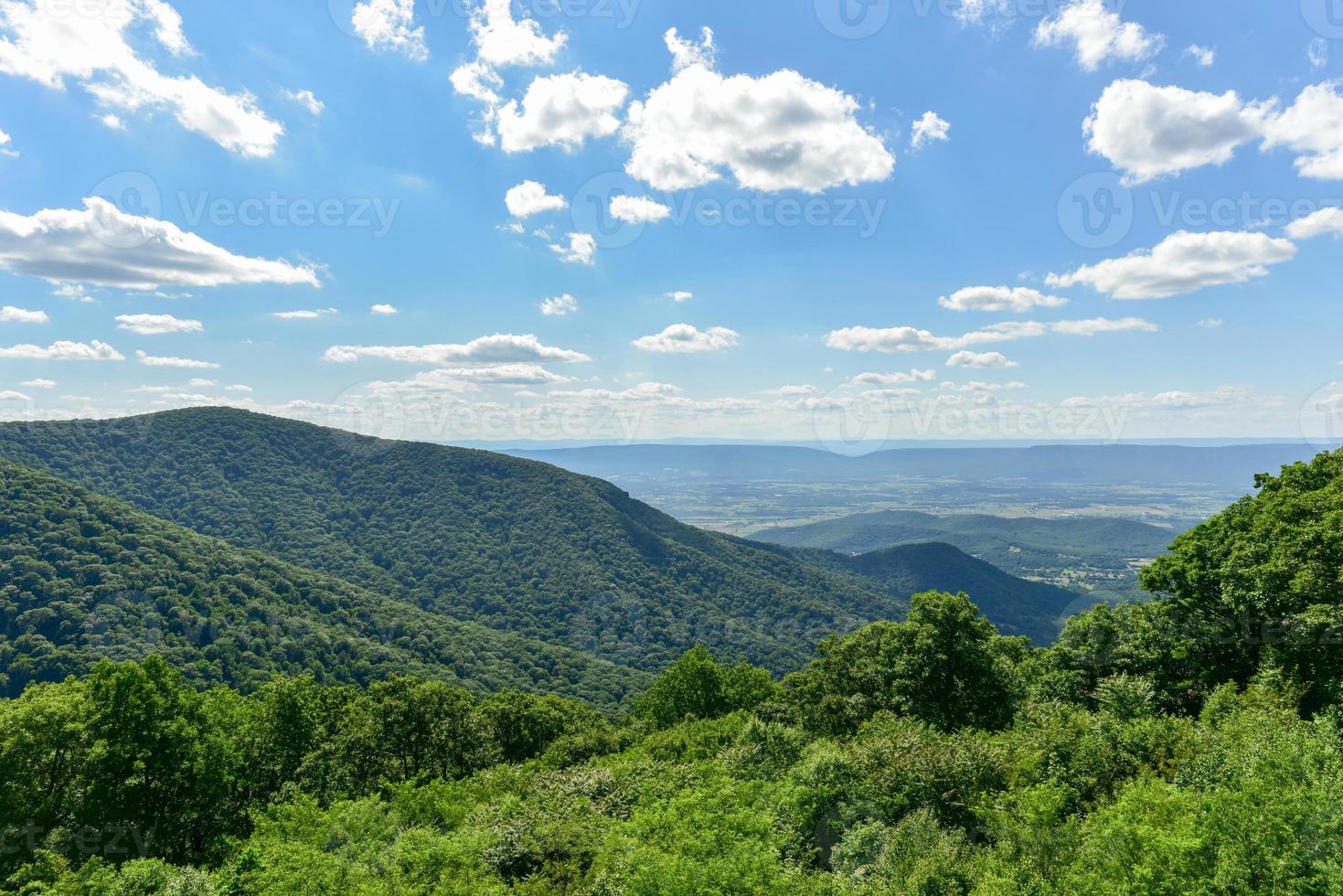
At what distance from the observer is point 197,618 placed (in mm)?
109812

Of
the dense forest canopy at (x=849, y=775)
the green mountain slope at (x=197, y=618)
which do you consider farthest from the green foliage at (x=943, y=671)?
the green mountain slope at (x=197, y=618)

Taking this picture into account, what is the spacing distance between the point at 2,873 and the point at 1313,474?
60.7 metres

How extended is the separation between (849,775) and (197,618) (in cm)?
12637

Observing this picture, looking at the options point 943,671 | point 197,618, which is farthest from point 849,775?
point 197,618

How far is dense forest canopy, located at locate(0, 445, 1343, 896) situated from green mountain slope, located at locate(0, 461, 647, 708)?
251 ft

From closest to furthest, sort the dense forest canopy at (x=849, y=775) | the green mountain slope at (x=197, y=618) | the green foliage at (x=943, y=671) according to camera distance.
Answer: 1. the dense forest canopy at (x=849, y=775)
2. the green foliage at (x=943, y=671)
3. the green mountain slope at (x=197, y=618)

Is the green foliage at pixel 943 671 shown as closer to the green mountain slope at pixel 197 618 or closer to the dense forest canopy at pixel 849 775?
the dense forest canopy at pixel 849 775

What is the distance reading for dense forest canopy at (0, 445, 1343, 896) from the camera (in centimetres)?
1540

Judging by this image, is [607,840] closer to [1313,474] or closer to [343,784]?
[343,784]

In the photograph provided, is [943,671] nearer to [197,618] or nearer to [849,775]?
[849,775]

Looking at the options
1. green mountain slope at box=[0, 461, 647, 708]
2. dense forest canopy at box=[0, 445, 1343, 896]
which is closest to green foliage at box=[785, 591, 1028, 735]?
dense forest canopy at box=[0, 445, 1343, 896]

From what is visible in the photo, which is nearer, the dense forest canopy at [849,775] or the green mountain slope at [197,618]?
the dense forest canopy at [849,775]

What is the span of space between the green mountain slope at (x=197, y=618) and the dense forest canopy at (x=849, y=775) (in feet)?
251

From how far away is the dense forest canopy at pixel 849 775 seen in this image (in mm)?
15398
